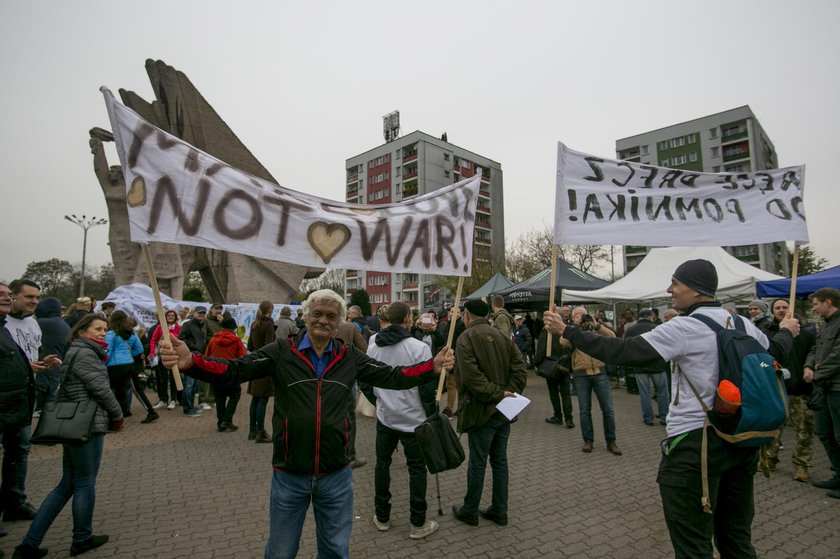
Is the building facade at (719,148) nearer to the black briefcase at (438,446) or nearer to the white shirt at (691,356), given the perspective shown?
the black briefcase at (438,446)

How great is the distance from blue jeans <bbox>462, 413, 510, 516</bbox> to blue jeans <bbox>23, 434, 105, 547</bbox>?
313 cm

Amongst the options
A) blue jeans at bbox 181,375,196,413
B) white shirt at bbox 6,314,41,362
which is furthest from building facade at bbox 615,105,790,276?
white shirt at bbox 6,314,41,362

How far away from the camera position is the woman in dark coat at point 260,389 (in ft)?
21.9

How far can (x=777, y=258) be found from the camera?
5997cm

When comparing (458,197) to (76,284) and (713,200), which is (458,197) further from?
(76,284)

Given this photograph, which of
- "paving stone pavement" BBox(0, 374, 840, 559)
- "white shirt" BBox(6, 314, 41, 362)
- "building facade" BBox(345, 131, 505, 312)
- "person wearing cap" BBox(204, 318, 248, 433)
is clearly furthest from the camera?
"building facade" BBox(345, 131, 505, 312)

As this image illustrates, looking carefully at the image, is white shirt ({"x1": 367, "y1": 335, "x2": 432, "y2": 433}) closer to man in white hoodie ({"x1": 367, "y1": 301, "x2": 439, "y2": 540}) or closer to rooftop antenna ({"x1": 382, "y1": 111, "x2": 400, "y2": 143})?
man in white hoodie ({"x1": 367, "y1": 301, "x2": 439, "y2": 540})

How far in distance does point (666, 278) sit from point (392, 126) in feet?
220

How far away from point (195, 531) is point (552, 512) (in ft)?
11.1

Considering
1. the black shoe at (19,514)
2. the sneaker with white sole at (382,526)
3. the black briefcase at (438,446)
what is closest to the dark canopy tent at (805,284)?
the black briefcase at (438,446)

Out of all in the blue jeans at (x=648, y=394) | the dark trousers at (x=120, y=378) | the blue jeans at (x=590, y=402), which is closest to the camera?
the blue jeans at (x=590, y=402)

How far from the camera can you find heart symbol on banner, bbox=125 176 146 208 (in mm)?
2596

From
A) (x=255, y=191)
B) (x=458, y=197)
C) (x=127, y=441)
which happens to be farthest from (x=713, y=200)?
(x=127, y=441)

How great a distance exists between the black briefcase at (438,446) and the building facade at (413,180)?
5432 cm
